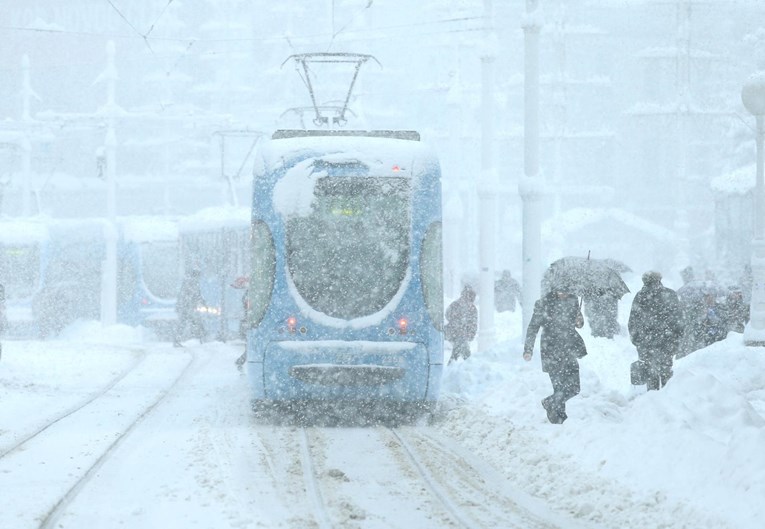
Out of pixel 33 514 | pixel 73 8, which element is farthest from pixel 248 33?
pixel 33 514

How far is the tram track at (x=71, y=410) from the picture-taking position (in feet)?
39.0

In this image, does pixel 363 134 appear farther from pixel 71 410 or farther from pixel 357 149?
pixel 71 410

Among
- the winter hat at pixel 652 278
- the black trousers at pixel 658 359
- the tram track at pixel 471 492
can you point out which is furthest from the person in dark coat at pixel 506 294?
the tram track at pixel 471 492

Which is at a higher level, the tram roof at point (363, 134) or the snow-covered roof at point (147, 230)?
the tram roof at point (363, 134)

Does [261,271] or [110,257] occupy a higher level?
[261,271]

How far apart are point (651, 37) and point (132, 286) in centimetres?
4673

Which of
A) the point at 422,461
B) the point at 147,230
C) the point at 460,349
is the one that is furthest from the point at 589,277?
the point at 147,230

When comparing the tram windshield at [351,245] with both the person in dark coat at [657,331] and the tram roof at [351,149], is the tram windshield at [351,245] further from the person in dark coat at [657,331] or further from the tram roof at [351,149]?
the person in dark coat at [657,331]

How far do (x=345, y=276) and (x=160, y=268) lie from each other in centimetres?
2371

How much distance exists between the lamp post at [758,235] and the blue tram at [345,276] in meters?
5.76

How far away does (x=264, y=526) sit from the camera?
800 cm

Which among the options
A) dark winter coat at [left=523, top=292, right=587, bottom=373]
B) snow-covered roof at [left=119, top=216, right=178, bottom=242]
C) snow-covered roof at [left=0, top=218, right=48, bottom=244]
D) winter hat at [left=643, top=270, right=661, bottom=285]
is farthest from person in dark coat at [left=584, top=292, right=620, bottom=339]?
snow-covered roof at [left=0, top=218, right=48, bottom=244]

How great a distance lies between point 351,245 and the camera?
1390 cm

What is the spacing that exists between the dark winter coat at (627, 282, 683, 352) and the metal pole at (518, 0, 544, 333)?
3.64 meters
